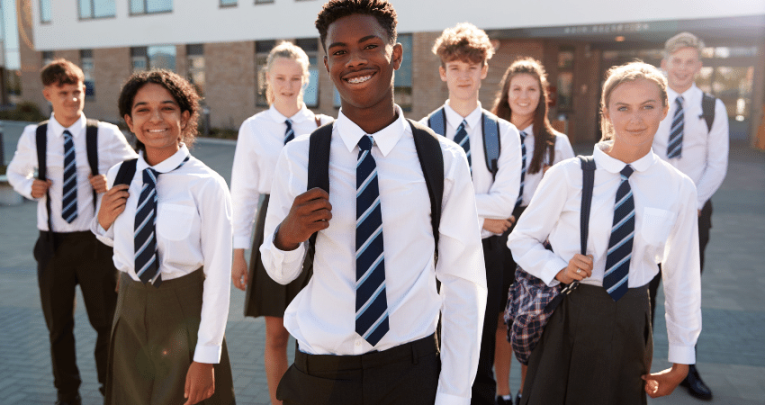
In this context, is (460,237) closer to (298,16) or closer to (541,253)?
(541,253)

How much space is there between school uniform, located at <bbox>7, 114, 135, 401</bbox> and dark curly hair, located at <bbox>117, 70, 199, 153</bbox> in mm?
1280

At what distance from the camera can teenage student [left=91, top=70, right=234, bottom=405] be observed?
2.56 m

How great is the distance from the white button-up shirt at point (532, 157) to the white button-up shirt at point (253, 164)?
5.18 ft

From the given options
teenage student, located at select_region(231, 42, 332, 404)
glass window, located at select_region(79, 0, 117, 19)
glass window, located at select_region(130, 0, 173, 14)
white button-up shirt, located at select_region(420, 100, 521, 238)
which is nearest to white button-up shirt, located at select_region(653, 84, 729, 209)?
white button-up shirt, located at select_region(420, 100, 521, 238)

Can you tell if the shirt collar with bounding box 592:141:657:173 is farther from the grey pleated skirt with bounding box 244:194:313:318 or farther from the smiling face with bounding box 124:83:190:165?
the smiling face with bounding box 124:83:190:165

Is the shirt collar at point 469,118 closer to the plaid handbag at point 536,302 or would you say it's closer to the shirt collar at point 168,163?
the plaid handbag at point 536,302

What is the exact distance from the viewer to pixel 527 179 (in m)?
4.00

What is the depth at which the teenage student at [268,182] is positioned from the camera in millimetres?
3684

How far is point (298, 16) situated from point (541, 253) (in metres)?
20.4

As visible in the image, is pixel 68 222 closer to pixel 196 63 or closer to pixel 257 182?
pixel 257 182

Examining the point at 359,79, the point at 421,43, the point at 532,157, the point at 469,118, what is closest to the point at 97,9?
the point at 421,43

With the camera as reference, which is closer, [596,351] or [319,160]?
[319,160]

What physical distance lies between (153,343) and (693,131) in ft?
12.8

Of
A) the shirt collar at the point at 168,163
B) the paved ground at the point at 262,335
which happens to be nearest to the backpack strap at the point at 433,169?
the shirt collar at the point at 168,163
